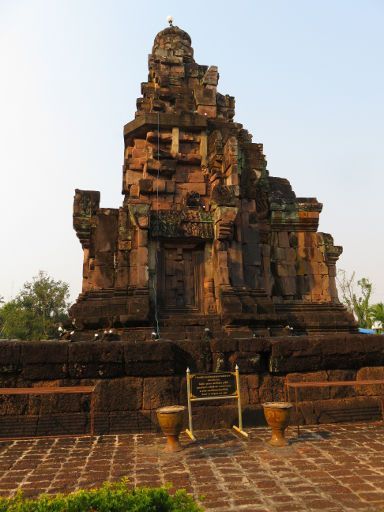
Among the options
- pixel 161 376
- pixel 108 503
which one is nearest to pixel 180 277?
pixel 161 376

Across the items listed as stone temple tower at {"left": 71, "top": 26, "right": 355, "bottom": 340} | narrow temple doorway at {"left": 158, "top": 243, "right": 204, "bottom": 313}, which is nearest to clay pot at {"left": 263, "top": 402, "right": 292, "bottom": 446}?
stone temple tower at {"left": 71, "top": 26, "right": 355, "bottom": 340}

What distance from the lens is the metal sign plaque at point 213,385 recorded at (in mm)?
6398

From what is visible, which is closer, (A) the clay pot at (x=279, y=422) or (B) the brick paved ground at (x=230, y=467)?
(B) the brick paved ground at (x=230, y=467)

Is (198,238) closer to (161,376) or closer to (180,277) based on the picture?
(180,277)

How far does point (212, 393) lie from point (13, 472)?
9.78ft

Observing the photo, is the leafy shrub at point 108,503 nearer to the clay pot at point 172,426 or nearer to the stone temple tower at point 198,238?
the clay pot at point 172,426

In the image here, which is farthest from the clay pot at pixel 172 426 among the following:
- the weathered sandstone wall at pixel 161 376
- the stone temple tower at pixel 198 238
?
the stone temple tower at pixel 198 238

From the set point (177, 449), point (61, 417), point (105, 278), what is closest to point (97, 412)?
point (61, 417)

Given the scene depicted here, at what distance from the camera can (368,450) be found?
216 inches

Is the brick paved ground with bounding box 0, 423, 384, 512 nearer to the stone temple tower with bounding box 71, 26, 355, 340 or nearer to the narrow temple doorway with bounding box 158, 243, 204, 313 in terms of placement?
the stone temple tower with bounding box 71, 26, 355, 340

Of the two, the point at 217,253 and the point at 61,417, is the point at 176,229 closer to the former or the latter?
the point at 217,253

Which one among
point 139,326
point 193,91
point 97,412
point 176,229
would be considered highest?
point 193,91

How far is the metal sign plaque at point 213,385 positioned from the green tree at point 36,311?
4031 cm

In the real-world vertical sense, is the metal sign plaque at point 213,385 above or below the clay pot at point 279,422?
above
